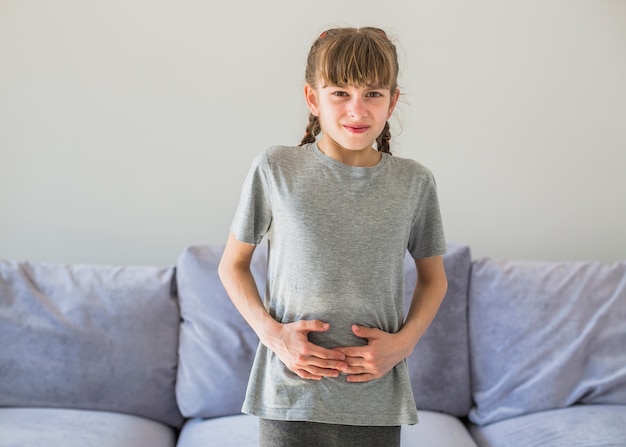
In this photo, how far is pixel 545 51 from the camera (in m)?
2.41

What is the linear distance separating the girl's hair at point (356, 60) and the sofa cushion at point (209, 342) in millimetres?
996

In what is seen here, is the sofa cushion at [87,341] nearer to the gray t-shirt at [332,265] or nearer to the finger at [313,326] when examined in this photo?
the gray t-shirt at [332,265]

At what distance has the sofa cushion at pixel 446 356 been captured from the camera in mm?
2131

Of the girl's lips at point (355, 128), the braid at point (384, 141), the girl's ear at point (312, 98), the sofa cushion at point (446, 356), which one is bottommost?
the sofa cushion at point (446, 356)

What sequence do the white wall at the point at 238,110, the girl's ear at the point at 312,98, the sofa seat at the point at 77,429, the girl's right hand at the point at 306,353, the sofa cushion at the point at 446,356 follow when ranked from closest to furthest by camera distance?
1. the girl's right hand at the point at 306,353
2. the girl's ear at the point at 312,98
3. the sofa seat at the point at 77,429
4. the sofa cushion at the point at 446,356
5. the white wall at the point at 238,110

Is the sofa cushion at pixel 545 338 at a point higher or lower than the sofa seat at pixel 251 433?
higher

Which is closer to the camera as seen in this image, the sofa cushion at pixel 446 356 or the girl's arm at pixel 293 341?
the girl's arm at pixel 293 341

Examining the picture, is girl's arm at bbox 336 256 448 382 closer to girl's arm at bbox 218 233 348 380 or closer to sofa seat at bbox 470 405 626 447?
girl's arm at bbox 218 233 348 380

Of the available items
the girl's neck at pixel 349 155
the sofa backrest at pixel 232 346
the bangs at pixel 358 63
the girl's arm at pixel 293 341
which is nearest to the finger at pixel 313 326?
the girl's arm at pixel 293 341

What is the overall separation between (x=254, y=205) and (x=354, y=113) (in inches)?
9.0

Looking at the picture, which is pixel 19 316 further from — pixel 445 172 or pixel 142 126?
pixel 445 172

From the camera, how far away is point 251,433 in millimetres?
1938

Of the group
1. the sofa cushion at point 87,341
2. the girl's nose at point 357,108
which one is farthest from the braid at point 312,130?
the sofa cushion at point 87,341

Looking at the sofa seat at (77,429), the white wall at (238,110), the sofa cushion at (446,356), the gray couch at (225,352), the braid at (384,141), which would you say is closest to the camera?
the braid at (384,141)
